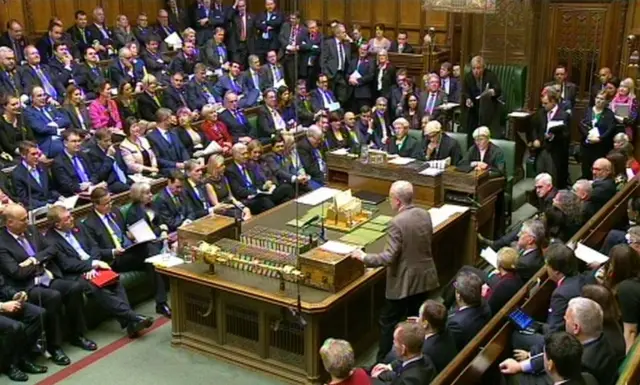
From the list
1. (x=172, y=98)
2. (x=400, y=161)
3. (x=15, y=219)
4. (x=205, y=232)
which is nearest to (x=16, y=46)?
(x=172, y=98)

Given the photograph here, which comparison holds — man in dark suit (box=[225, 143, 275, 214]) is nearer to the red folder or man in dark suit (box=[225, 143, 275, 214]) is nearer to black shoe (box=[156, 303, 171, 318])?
black shoe (box=[156, 303, 171, 318])

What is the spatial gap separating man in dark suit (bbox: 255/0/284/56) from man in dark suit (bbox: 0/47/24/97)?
13.6 ft

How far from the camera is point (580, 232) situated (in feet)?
19.1

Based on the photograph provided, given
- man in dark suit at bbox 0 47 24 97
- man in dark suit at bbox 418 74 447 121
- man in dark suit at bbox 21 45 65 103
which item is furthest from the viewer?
man in dark suit at bbox 418 74 447 121

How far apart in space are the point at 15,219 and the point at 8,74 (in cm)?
383

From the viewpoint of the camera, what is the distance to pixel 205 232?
5922 millimetres

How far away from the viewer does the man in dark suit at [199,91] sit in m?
10.1

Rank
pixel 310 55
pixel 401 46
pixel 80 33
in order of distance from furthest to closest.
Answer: pixel 401 46 → pixel 310 55 → pixel 80 33

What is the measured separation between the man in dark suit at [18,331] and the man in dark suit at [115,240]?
2.92 feet

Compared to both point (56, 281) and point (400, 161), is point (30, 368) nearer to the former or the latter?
point (56, 281)

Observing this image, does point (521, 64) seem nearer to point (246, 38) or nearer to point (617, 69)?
point (617, 69)

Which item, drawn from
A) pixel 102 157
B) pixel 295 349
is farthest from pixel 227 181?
pixel 295 349

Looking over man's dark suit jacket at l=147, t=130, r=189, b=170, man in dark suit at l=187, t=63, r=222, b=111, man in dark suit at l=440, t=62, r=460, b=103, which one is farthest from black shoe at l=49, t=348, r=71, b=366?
man in dark suit at l=440, t=62, r=460, b=103

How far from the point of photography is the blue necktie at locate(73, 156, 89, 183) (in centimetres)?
764
